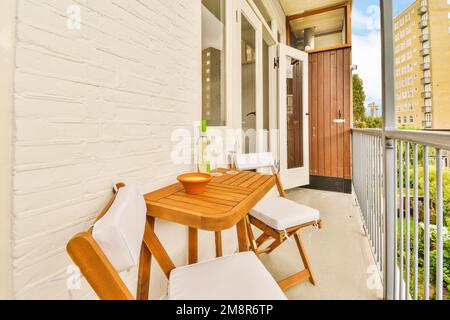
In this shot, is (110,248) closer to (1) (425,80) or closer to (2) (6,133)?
(2) (6,133)

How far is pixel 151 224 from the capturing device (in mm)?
1086

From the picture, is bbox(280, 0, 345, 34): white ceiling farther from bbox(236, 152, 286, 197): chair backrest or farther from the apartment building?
the apartment building

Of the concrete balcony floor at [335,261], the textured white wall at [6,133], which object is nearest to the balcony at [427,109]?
the concrete balcony floor at [335,261]

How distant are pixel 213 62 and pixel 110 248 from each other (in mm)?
1724

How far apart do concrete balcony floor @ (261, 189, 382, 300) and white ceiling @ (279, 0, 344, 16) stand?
329 cm

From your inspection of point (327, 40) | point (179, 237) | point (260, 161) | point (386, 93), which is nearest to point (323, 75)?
point (327, 40)

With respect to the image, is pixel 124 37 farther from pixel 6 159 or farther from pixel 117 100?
pixel 6 159

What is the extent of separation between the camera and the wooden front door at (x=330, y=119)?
407 cm

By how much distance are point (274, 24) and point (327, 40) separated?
5.82 ft

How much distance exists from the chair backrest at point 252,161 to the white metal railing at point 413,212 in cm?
89

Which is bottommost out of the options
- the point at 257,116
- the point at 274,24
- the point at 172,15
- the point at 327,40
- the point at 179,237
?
the point at 179,237

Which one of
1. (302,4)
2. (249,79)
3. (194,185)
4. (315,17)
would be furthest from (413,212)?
(315,17)

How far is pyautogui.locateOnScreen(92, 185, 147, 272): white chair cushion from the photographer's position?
609mm

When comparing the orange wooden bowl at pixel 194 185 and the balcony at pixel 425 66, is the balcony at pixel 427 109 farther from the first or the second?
the orange wooden bowl at pixel 194 185
